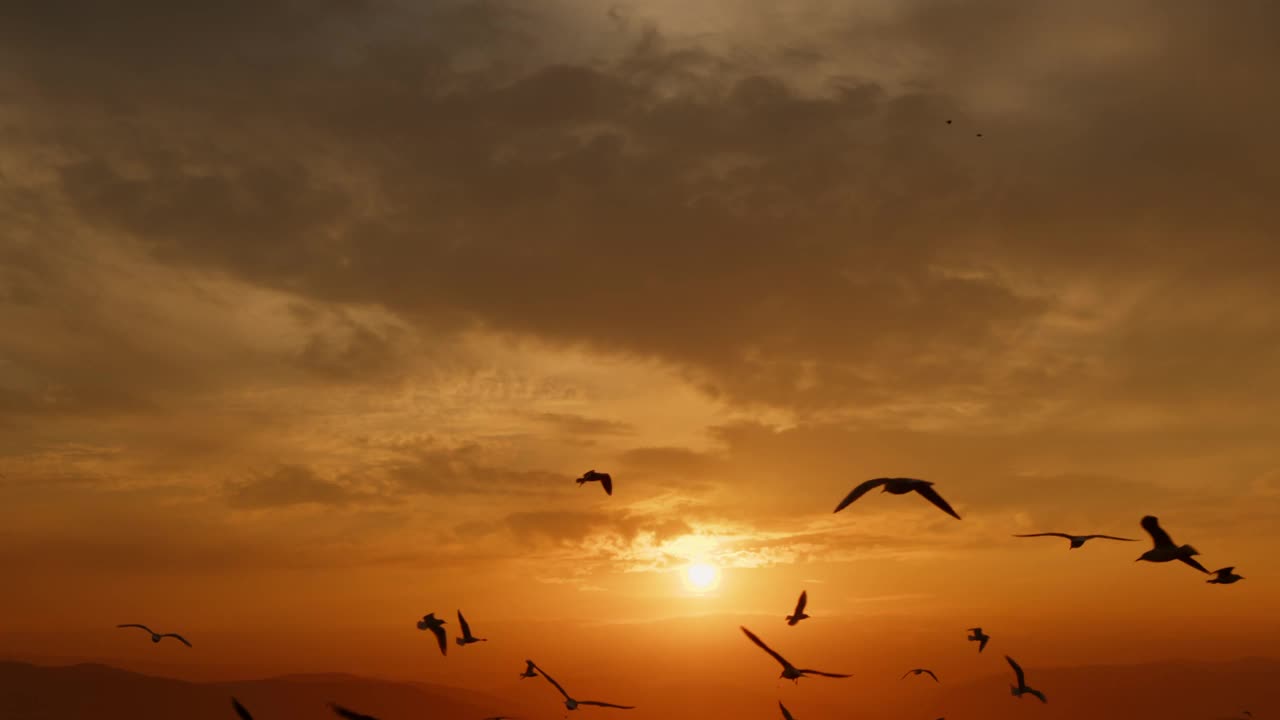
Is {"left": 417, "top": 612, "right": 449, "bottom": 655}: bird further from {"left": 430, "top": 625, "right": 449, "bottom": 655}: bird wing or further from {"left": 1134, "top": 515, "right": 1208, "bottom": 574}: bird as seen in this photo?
{"left": 1134, "top": 515, "right": 1208, "bottom": 574}: bird

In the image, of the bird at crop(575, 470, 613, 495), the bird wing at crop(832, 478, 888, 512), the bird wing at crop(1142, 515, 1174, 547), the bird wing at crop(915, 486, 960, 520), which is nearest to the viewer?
the bird wing at crop(832, 478, 888, 512)

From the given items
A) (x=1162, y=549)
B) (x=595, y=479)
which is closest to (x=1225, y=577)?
(x=1162, y=549)

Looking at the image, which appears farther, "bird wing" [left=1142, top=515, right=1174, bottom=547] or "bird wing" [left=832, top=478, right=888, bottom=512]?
"bird wing" [left=1142, top=515, right=1174, bottom=547]

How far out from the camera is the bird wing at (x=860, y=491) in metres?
23.4

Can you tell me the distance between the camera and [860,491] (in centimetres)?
2533

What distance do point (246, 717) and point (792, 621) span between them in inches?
905

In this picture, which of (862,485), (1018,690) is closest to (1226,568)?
(1018,690)

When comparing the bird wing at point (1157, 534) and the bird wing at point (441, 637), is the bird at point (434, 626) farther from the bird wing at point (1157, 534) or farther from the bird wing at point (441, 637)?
the bird wing at point (1157, 534)

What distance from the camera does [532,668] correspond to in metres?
46.9

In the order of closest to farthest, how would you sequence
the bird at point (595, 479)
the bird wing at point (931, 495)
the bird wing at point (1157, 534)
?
the bird wing at point (931, 495), the bird wing at point (1157, 534), the bird at point (595, 479)

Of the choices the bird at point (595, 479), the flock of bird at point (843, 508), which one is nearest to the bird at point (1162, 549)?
the flock of bird at point (843, 508)

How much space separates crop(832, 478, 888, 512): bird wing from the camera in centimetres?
2342

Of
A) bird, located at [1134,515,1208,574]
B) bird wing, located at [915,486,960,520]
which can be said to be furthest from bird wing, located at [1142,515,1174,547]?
bird wing, located at [915,486,960,520]

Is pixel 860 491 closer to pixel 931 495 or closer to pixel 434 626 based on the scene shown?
pixel 931 495
